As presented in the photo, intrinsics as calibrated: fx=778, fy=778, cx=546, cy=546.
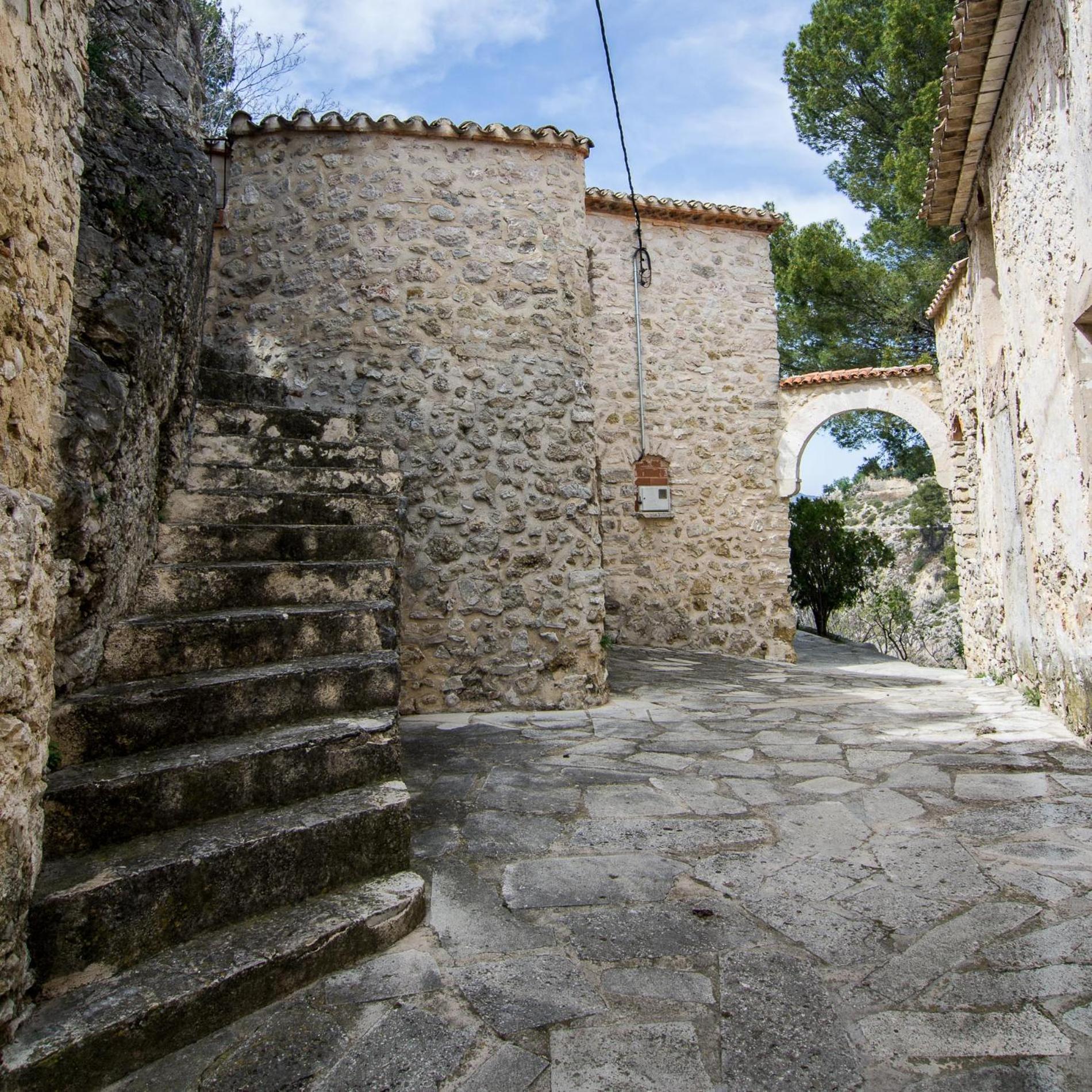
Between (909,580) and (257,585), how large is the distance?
2289 cm

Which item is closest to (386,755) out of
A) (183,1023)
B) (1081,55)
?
(183,1023)

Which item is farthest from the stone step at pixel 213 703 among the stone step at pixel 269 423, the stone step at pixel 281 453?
the stone step at pixel 269 423

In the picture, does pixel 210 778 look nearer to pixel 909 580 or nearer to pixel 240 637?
pixel 240 637

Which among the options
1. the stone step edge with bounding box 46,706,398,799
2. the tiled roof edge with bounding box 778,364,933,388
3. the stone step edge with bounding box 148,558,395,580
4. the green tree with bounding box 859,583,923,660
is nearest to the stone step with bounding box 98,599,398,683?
the stone step edge with bounding box 148,558,395,580

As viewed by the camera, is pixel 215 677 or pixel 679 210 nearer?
pixel 215 677

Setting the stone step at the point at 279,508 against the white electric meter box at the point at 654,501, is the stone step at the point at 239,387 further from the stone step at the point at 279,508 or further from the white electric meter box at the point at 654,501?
the white electric meter box at the point at 654,501

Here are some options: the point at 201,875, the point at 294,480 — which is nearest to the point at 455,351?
the point at 294,480

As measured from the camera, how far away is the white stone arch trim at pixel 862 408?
10.4 metres

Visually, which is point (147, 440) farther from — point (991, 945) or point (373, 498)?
point (991, 945)

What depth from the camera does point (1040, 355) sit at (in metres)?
4.59

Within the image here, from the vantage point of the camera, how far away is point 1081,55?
358 centimetres

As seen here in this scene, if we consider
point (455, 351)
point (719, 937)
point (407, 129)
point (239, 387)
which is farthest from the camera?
point (407, 129)

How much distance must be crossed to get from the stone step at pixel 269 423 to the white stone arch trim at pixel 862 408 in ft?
24.3

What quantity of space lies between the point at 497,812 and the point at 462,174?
4.32 m
